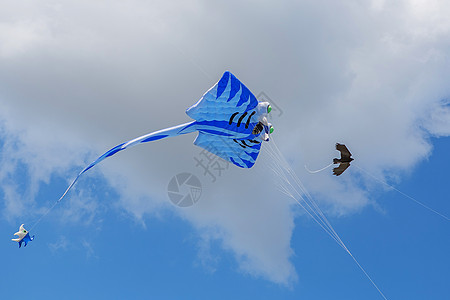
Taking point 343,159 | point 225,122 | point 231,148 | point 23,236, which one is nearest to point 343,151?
point 343,159

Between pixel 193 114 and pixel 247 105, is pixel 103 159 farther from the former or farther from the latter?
pixel 247 105

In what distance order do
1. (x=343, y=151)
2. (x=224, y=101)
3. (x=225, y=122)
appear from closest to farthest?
(x=224, y=101), (x=225, y=122), (x=343, y=151)

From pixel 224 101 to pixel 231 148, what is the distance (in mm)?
4408

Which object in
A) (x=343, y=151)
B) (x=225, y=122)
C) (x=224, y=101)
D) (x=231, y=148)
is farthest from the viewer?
(x=231, y=148)

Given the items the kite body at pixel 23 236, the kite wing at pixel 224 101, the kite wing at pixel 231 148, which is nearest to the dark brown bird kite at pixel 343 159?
the kite wing at pixel 231 148

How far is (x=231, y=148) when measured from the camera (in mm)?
23906

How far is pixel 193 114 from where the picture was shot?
66.6 ft

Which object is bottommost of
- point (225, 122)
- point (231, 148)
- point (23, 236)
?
Answer: point (23, 236)

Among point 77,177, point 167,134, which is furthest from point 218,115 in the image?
point 77,177

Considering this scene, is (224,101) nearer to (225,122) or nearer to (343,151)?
(225,122)

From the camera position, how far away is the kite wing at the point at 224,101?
64.3ft

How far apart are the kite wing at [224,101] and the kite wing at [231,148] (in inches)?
78.4

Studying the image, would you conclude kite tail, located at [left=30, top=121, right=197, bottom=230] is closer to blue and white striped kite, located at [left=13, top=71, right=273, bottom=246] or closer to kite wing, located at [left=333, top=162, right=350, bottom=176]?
blue and white striped kite, located at [left=13, top=71, right=273, bottom=246]

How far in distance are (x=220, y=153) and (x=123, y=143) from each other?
5889 millimetres
